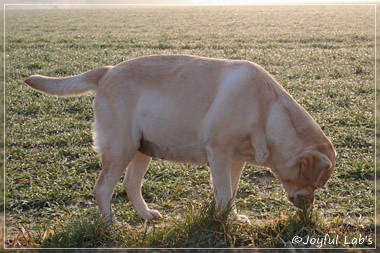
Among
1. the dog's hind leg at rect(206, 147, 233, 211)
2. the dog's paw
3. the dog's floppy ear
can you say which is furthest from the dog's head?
the dog's paw

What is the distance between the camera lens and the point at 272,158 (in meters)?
4.72

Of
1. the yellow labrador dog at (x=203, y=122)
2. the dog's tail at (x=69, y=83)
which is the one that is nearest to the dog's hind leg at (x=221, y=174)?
the yellow labrador dog at (x=203, y=122)

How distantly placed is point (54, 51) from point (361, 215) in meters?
13.7

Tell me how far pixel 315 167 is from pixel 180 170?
2.38 m

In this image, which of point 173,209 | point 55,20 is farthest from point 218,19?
point 173,209

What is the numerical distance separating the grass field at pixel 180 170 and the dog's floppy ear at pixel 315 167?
291 mm

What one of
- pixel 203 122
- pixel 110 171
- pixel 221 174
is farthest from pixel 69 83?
pixel 221 174

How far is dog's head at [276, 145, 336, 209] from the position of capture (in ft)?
14.6

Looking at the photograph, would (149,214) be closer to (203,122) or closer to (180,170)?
(203,122)

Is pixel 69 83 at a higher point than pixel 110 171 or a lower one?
higher

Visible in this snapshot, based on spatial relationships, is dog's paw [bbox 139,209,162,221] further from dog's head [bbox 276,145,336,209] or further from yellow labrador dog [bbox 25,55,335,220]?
dog's head [bbox 276,145,336,209]

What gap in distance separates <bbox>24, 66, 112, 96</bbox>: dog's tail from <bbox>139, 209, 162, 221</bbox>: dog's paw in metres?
1.27

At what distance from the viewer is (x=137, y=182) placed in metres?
5.33

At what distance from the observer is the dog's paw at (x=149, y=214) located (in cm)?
514
